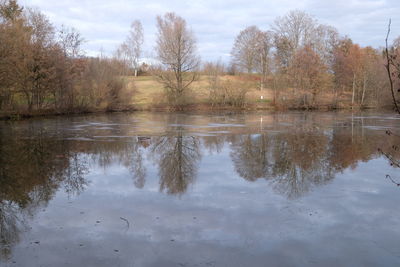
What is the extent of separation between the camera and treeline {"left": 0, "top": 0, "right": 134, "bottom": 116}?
101ft

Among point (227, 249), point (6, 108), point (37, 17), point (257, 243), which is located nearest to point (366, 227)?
point (257, 243)

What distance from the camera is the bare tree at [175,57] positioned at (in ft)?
151

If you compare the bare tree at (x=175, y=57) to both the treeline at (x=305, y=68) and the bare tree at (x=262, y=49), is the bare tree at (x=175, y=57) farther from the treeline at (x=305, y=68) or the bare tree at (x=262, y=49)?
the bare tree at (x=262, y=49)

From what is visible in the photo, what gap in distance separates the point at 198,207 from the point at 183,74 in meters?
41.2

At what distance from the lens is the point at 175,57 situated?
4644 centimetres

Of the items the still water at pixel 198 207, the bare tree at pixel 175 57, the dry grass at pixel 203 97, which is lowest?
the still water at pixel 198 207

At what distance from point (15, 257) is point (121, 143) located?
463 inches

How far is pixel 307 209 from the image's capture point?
7.81 meters

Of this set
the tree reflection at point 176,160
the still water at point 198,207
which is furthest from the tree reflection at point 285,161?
Answer: the tree reflection at point 176,160

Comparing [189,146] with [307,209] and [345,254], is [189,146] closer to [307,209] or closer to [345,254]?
[307,209]

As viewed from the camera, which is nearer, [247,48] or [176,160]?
[176,160]

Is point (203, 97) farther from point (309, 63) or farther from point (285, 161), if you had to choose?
point (285, 161)

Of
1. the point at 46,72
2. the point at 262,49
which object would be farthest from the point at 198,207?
the point at 262,49

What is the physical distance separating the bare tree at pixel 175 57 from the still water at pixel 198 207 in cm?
3218
